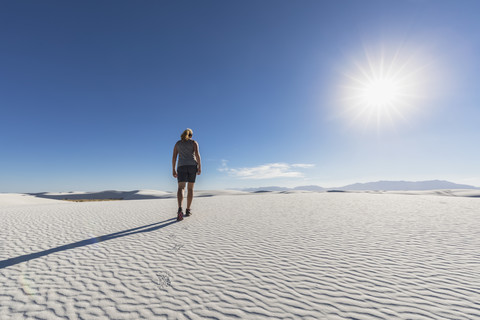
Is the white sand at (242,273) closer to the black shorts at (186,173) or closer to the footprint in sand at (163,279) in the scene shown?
the footprint in sand at (163,279)

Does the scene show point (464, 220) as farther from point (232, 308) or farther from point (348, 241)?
point (232, 308)

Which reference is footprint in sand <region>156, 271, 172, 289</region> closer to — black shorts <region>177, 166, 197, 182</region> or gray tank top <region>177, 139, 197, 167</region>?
black shorts <region>177, 166, 197, 182</region>

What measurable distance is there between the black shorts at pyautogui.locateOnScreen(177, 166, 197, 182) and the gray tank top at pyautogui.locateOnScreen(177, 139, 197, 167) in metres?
0.10

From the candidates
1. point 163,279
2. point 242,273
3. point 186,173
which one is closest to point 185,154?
point 186,173

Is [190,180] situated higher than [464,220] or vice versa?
[190,180]

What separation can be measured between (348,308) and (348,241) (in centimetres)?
210

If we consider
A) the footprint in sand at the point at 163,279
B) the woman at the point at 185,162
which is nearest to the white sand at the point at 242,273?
the footprint in sand at the point at 163,279

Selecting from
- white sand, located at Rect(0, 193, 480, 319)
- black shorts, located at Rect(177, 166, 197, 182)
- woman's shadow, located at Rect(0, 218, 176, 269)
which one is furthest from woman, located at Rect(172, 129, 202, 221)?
white sand, located at Rect(0, 193, 480, 319)

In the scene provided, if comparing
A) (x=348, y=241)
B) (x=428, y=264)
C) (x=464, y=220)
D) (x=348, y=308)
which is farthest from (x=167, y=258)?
(x=464, y=220)

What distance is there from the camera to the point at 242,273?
2.45 m

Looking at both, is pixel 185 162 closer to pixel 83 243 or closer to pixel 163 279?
pixel 83 243

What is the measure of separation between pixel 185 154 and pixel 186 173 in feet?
1.61

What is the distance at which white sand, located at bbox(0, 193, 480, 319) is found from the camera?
1.76m

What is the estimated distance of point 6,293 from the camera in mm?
1989
